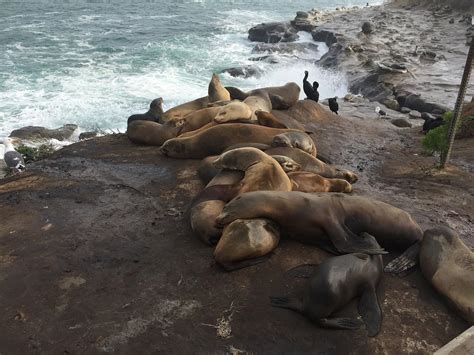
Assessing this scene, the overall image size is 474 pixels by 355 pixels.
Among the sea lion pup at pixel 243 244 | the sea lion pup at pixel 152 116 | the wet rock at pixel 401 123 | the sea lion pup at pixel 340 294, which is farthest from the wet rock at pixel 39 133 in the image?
the sea lion pup at pixel 340 294

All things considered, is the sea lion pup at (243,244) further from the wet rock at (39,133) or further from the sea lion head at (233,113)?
the wet rock at (39,133)

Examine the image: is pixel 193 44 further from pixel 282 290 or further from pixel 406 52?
pixel 282 290

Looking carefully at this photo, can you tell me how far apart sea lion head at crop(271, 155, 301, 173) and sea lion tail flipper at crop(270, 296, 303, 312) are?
2.04 meters

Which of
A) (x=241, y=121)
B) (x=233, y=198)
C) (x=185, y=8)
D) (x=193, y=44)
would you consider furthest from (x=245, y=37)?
(x=233, y=198)

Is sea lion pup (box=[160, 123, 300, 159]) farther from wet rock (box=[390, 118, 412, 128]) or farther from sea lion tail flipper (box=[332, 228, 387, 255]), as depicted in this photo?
wet rock (box=[390, 118, 412, 128])

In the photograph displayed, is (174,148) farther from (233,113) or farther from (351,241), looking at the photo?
(351,241)

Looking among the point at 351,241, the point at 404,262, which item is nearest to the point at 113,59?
the point at 351,241

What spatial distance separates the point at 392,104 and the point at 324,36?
1488 centimetres

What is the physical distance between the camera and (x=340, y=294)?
3734mm

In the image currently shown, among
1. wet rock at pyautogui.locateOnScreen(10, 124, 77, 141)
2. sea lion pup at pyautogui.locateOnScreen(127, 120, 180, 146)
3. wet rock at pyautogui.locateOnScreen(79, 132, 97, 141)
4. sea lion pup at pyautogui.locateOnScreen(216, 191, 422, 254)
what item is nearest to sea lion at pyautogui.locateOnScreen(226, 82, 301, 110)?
sea lion pup at pyautogui.locateOnScreen(127, 120, 180, 146)

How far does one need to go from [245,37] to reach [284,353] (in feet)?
92.3

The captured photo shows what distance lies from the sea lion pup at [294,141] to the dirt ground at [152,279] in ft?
3.01

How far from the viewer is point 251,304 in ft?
12.8

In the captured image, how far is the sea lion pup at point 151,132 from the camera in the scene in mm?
7613
